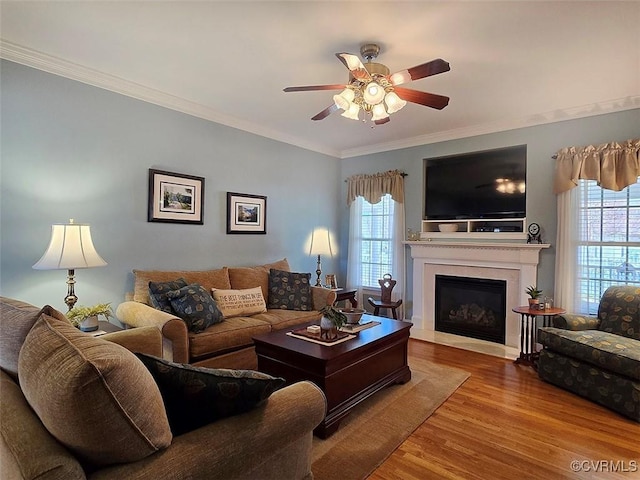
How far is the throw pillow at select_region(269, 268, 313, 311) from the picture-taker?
153 inches

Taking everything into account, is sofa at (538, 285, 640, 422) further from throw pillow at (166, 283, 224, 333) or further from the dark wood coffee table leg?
throw pillow at (166, 283, 224, 333)

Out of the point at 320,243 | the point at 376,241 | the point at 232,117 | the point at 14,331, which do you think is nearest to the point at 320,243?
the point at 320,243

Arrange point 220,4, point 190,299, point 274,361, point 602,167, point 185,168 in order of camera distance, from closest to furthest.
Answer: point 220,4 → point 274,361 → point 190,299 → point 602,167 → point 185,168

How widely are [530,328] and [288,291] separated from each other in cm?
267

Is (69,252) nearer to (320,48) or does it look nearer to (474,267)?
(320,48)

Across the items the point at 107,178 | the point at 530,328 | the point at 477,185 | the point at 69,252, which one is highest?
the point at 477,185

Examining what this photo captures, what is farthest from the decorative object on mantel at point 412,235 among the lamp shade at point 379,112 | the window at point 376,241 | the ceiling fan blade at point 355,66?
the ceiling fan blade at point 355,66

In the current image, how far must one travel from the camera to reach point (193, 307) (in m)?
2.94

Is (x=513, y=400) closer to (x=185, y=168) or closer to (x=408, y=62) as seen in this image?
(x=408, y=62)

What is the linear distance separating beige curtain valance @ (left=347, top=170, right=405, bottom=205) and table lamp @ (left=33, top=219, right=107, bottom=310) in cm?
360

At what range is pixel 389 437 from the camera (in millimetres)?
2289

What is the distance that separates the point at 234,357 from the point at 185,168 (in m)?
2.00

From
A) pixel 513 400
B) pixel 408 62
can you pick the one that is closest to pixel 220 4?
pixel 408 62

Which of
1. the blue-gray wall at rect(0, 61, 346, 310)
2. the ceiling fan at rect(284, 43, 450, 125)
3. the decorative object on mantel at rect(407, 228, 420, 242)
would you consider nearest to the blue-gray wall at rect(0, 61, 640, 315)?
the blue-gray wall at rect(0, 61, 346, 310)
